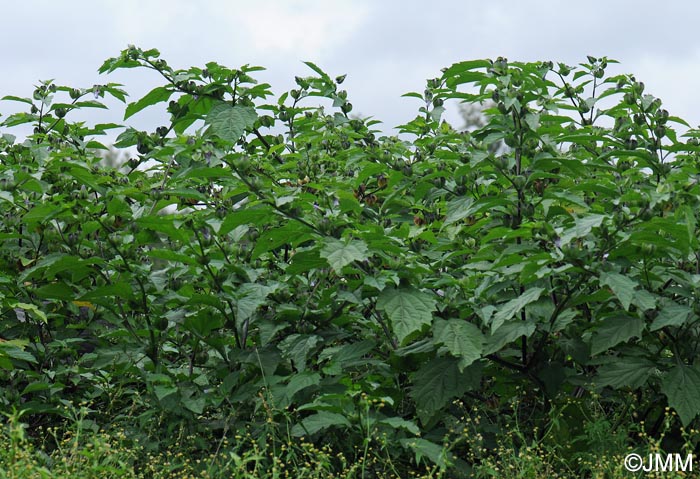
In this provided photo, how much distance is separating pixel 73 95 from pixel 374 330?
2666 millimetres

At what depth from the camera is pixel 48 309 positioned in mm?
5199

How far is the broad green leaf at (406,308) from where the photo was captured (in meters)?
3.63

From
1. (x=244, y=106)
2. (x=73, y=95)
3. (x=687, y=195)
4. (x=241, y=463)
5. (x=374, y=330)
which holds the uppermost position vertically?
(x=73, y=95)

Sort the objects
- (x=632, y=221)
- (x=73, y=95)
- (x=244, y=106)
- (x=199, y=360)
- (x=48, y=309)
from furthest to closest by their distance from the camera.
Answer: (x=73, y=95)
(x=48, y=309)
(x=199, y=360)
(x=244, y=106)
(x=632, y=221)

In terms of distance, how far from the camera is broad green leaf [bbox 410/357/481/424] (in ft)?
12.9

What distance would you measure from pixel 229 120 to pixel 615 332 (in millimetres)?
2004

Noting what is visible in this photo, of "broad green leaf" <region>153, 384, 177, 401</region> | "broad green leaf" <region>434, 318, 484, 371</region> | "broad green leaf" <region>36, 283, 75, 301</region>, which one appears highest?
"broad green leaf" <region>36, 283, 75, 301</region>

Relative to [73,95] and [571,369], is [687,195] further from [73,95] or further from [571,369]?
[73,95]

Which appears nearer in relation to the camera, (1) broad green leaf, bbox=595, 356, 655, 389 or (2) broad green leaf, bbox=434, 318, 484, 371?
(2) broad green leaf, bbox=434, 318, 484, 371

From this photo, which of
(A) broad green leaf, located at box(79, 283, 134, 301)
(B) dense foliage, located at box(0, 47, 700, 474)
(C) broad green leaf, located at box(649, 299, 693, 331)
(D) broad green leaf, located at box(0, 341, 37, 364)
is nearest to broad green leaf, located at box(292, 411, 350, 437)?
(B) dense foliage, located at box(0, 47, 700, 474)

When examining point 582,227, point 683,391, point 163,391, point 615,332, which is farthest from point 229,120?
point 683,391

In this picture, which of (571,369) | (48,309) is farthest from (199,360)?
(571,369)

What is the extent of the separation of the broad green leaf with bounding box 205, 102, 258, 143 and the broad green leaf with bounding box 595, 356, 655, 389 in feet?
6.57

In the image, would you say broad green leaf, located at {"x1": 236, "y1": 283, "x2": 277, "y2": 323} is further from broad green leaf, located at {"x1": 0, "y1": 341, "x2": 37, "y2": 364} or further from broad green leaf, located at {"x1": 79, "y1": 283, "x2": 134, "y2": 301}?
broad green leaf, located at {"x1": 0, "y1": 341, "x2": 37, "y2": 364}
